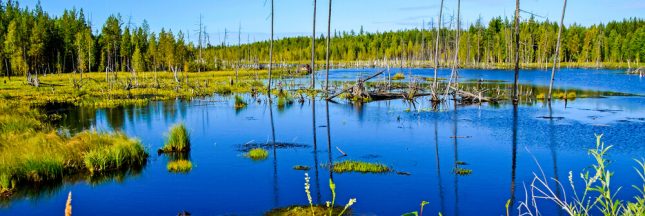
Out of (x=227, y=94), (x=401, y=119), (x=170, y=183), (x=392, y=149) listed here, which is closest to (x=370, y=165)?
(x=392, y=149)

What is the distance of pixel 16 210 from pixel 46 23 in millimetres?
83578

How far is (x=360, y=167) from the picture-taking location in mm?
18359

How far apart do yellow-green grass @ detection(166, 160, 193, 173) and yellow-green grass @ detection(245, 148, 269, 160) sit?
244 centimetres

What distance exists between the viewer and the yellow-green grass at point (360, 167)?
18.1m

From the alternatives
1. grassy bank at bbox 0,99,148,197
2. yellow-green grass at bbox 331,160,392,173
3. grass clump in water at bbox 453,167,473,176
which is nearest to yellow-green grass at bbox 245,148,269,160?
yellow-green grass at bbox 331,160,392,173

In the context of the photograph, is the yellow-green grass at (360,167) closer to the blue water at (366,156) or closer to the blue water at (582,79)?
the blue water at (366,156)

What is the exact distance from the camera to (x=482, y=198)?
14852mm

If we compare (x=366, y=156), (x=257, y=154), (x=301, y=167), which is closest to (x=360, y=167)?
(x=301, y=167)

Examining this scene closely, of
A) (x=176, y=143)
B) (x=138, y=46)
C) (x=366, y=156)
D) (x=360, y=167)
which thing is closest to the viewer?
(x=360, y=167)

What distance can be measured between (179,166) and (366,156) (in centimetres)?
687

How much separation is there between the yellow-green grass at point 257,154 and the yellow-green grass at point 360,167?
3458 millimetres

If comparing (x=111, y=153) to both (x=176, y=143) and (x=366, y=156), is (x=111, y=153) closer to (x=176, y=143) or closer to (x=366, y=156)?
(x=176, y=143)

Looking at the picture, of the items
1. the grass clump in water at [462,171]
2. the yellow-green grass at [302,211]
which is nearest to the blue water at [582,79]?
the grass clump in water at [462,171]

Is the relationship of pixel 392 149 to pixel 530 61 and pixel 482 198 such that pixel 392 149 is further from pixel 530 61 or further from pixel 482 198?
pixel 530 61
